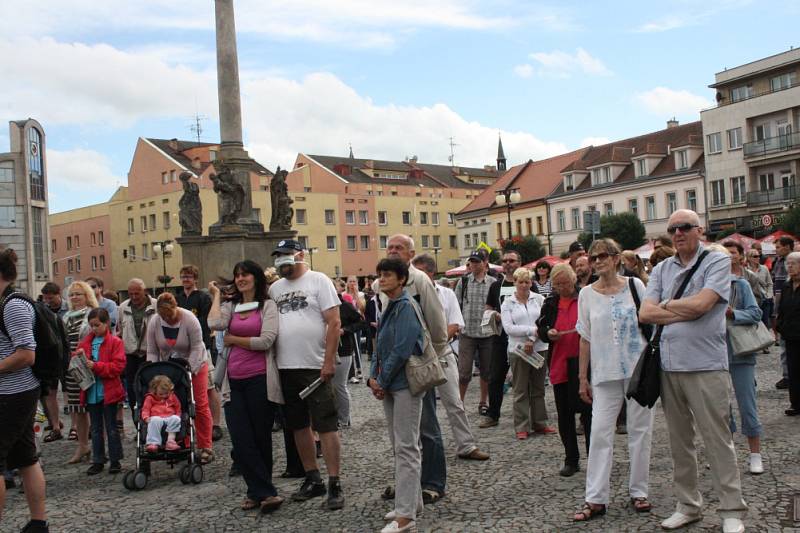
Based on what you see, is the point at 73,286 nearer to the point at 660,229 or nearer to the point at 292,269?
the point at 292,269

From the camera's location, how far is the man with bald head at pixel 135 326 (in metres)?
9.70

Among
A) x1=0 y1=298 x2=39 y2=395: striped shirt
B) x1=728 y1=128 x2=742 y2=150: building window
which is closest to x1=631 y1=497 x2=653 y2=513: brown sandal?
x1=0 y1=298 x2=39 y2=395: striped shirt

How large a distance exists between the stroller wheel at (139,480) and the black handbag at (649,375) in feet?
15.4

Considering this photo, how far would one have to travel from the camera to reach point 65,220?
84.1 metres

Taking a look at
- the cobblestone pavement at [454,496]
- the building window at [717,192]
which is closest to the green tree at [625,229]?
the building window at [717,192]

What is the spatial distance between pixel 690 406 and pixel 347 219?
72.5m

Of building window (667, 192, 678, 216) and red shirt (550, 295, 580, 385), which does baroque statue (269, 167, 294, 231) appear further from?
building window (667, 192, 678, 216)

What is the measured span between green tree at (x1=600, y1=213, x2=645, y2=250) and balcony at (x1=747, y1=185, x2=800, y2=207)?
27.7 ft

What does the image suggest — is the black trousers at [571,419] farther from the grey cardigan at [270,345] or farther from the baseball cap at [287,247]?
the baseball cap at [287,247]

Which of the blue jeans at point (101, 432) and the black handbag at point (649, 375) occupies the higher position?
the black handbag at point (649, 375)

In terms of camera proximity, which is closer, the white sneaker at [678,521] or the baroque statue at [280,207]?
the white sneaker at [678,521]

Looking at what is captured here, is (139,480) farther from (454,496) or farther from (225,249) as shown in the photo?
(225,249)

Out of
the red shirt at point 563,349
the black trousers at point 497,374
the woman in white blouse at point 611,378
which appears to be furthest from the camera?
the black trousers at point 497,374

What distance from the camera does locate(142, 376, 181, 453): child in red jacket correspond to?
317 inches
